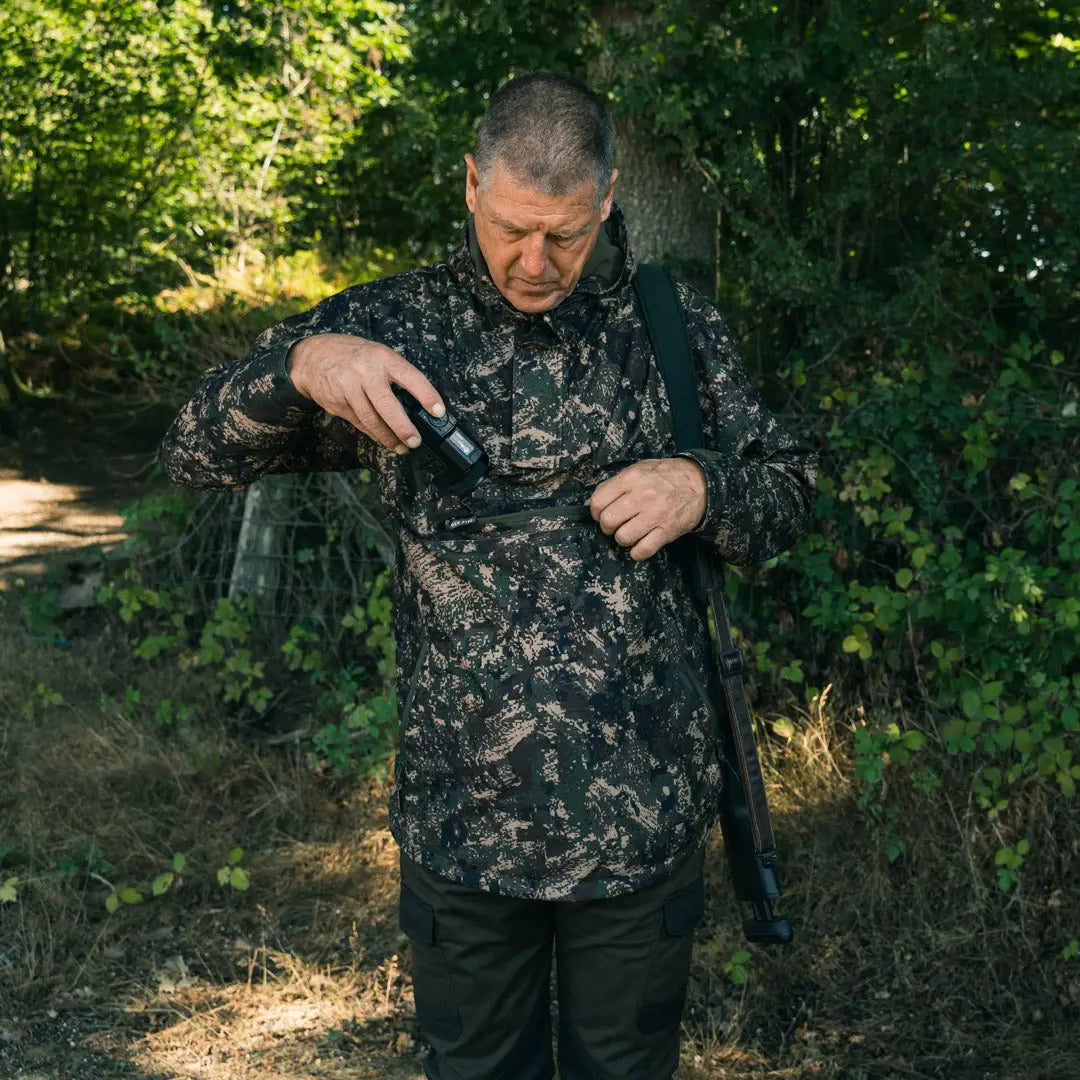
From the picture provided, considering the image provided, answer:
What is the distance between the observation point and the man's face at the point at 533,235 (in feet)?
6.90

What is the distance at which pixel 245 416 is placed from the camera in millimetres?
2145

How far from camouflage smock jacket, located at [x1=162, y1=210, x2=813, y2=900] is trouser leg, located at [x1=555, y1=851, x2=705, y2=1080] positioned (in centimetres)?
11

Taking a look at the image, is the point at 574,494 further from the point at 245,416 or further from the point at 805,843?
the point at 805,843

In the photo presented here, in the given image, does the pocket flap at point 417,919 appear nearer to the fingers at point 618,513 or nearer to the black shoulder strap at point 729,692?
the black shoulder strap at point 729,692

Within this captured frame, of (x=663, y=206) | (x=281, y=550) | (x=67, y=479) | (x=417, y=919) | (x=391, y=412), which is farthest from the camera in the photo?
(x=67, y=479)

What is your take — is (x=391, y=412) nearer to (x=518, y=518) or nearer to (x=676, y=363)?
(x=518, y=518)

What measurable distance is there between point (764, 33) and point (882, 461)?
1584 millimetres

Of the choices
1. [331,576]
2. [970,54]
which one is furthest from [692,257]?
[331,576]

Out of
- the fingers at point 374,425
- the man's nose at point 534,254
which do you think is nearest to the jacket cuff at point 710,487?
the man's nose at point 534,254

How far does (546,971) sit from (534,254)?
4.37 ft

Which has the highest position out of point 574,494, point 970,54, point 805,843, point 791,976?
point 970,54

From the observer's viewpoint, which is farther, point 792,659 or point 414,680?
point 792,659

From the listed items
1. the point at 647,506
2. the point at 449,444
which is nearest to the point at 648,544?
the point at 647,506

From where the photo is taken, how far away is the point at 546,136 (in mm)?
2088
